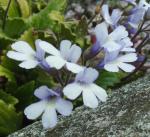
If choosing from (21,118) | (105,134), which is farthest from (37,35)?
(105,134)

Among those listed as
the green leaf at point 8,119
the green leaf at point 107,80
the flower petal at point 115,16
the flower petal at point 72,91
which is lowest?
the green leaf at point 107,80

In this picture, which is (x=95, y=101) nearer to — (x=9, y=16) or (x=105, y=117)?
(x=105, y=117)

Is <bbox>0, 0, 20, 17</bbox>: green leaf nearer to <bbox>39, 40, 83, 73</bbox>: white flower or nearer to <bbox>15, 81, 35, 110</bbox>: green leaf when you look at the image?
<bbox>15, 81, 35, 110</bbox>: green leaf

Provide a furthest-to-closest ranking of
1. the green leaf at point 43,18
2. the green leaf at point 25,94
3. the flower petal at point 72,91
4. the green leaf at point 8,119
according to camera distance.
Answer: the green leaf at point 43,18 < the green leaf at point 25,94 < the green leaf at point 8,119 < the flower petal at point 72,91

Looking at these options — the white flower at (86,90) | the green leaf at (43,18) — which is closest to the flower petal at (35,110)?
the white flower at (86,90)

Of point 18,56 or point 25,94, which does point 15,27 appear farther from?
point 18,56

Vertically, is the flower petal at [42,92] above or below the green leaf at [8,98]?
above

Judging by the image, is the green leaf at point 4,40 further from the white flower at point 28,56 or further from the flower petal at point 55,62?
the flower petal at point 55,62
